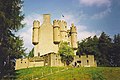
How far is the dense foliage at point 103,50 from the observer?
8275cm

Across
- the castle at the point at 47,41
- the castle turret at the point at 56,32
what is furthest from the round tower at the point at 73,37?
the castle turret at the point at 56,32

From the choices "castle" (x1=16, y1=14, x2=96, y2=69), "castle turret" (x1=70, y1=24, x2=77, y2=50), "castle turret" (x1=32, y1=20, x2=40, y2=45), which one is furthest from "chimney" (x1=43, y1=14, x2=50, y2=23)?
"castle turret" (x1=70, y1=24, x2=77, y2=50)

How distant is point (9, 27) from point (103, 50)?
5317 cm

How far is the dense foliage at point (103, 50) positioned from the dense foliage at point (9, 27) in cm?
4633

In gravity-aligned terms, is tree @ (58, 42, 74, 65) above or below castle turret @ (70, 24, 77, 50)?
below

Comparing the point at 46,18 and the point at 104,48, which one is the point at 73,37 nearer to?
the point at 46,18

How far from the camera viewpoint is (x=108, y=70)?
1934 inches

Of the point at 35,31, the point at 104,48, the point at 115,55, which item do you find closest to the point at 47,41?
the point at 35,31

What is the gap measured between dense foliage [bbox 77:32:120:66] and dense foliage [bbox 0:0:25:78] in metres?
46.3

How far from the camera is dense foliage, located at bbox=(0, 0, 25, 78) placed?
36.5m

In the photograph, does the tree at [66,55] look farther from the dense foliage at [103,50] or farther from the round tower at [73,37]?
the dense foliage at [103,50]

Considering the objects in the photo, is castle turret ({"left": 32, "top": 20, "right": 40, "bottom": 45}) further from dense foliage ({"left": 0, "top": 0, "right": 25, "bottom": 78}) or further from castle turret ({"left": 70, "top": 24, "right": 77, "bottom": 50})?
dense foliage ({"left": 0, "top": 0, "right": 25, "bottom": 78})

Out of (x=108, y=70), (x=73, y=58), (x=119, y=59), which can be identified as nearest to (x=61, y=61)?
(x=73, y=58)

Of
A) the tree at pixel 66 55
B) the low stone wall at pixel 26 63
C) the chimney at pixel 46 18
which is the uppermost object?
the chimney at pixel 46 18
